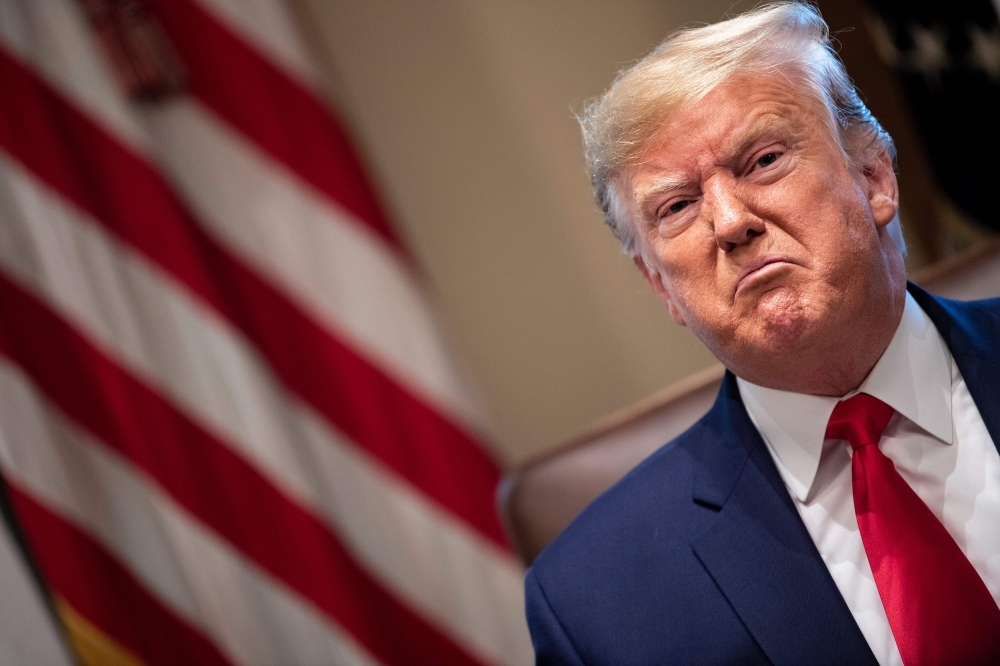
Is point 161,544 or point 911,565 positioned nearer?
point 911,565

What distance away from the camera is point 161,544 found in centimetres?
232

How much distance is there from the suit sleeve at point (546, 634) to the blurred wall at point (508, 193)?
4.17ft

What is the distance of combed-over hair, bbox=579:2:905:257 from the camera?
979 millimetres

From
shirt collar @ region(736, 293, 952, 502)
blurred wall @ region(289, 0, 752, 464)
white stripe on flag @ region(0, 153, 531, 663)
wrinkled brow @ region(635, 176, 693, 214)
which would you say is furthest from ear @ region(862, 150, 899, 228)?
white stripe on flag @ region(0, 153, 531, 663)

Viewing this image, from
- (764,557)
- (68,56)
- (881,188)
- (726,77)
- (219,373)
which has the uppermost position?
(68,56)

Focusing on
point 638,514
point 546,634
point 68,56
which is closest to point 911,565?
point 638,514

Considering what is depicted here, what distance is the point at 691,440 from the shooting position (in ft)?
→ 4.02

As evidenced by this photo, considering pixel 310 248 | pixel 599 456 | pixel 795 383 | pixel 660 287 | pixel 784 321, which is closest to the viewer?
pixel 784 321

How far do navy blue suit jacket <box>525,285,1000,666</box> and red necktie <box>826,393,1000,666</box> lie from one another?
6cm

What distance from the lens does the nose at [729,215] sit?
3.02ft

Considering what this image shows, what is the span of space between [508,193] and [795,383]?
5.08ft

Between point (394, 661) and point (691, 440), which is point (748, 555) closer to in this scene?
point (691, 440)

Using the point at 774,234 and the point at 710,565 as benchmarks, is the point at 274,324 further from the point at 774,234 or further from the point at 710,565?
the point at 774,234

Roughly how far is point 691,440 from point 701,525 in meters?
0.16
